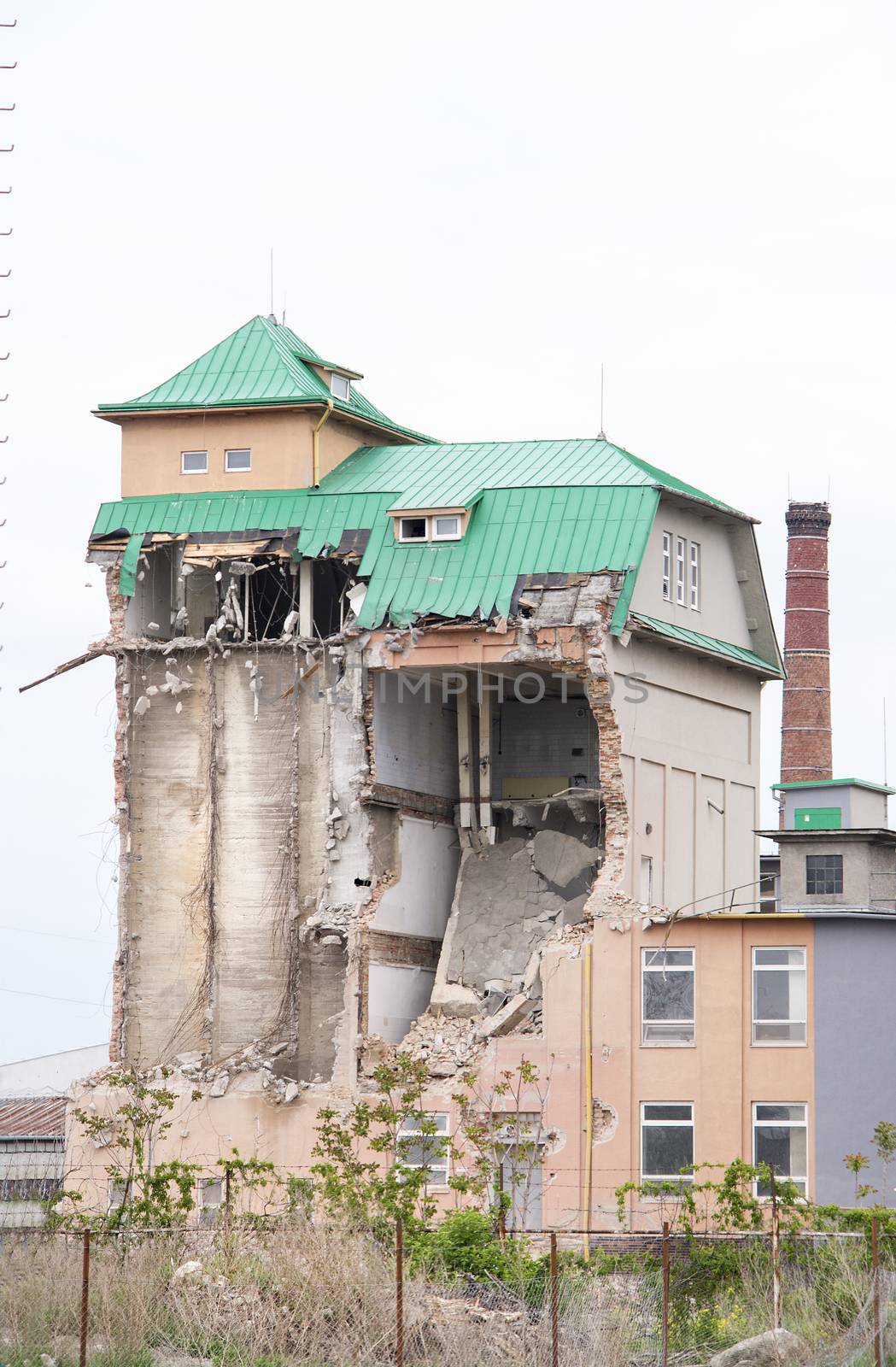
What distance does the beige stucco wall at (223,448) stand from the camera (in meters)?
46.1

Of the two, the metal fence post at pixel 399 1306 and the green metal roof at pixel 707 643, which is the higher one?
the green metal roof at pixel 707 643

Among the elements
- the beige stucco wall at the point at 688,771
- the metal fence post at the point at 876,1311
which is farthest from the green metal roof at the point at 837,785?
the metal fence post at the point at 876,1311

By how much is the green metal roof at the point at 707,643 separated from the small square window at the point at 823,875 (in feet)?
16.6

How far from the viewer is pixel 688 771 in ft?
151

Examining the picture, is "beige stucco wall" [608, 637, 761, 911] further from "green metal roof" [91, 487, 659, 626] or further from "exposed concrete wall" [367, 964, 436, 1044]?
"exposed concrete wall" [367, 964, 436, 1044]

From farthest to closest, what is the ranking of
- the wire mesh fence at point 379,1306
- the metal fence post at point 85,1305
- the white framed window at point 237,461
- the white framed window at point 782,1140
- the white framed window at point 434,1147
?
the white framed window at point 237,461, the white framed window at point 434,1147, the white framed window at point 782,1140, the wire mesh fence at point 379,1306, the metal fence post at point 85,1305

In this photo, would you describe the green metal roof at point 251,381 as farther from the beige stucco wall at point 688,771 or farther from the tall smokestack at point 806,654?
the tall smokestack at point 806,654

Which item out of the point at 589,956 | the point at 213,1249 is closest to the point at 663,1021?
the point at 589,956

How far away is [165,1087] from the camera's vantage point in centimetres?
4350

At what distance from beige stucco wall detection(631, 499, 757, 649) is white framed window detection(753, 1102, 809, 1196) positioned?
32.8 feet

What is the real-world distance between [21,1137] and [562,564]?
19.6 meters

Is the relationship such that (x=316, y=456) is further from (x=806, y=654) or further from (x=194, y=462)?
(x=806, y=654)

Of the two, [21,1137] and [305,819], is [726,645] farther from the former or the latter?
[21,1137]

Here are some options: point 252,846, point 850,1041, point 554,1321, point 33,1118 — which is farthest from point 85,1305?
point 33,1118
